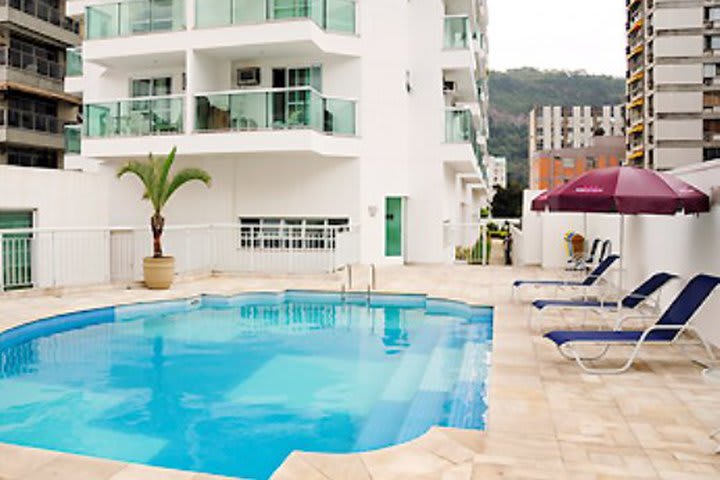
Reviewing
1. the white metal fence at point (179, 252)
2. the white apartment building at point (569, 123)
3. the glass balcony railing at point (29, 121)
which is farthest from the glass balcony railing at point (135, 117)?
the white apartment building at point (569, 123)

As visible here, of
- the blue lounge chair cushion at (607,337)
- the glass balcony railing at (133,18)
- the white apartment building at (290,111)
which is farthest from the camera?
the glass balcony railing at (133,18)

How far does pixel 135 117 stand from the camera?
1836 cm

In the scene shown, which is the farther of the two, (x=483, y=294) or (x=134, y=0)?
(x=134, y=0)

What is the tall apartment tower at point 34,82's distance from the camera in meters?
32.6

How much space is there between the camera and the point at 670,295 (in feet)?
32.4

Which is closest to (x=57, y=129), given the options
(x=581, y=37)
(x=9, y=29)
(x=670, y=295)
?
(x=9, y=29)

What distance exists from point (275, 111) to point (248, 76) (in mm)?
3094

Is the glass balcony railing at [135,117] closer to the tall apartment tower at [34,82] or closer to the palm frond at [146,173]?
the palm frond at [146,173]

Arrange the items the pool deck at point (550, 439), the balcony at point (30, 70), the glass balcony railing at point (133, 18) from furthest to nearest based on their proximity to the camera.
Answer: the balcony at point (30, 70) → the glass balcony railing at point (133, 18) → the pool deck at point (550, 439)

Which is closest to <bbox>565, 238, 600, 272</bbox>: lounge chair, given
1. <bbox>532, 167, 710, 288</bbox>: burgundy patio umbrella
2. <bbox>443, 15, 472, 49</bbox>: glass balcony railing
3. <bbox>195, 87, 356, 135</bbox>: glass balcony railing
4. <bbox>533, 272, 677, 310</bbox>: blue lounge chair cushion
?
<bbox>533, 272, 677, 310</bbox>: blue lounge chair cushion

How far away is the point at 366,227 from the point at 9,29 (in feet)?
83.5

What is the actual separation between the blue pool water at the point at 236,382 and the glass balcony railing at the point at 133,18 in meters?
9.99

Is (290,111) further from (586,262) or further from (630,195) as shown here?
(630,195)

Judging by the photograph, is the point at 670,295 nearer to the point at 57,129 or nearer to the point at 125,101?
the point at 125,101
